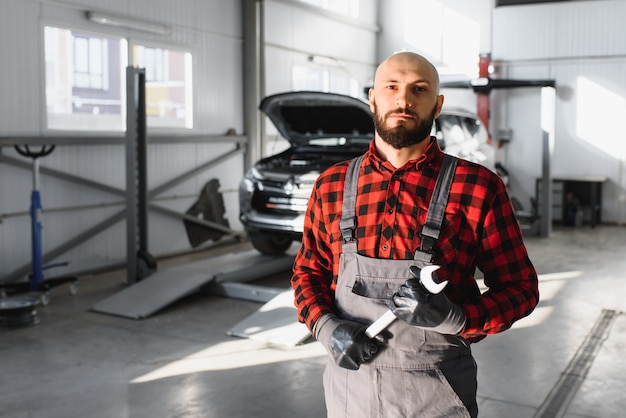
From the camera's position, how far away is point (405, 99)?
1.75m

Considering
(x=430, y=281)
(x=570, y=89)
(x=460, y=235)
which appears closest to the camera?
(x=430, y=281)

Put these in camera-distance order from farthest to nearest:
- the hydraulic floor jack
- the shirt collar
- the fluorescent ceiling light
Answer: the fluorescent ceiling light
the hydraulic floor jack
the shirt collar

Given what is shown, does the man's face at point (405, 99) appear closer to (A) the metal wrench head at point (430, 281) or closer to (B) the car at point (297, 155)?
(A) the metal wrench head at point (430, 281)

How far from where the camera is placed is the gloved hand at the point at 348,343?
1664 mm

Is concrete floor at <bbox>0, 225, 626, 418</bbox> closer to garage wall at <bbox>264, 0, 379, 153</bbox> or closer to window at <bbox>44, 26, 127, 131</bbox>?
window at <bbox>44, 26, 127, 131</bbox>

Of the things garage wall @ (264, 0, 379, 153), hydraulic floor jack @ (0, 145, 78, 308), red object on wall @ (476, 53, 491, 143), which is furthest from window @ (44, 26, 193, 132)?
red object on wall @ (476, 53, 491, 143)

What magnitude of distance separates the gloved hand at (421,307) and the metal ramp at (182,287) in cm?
Result: 483

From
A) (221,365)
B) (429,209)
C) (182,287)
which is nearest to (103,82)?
(182,287)

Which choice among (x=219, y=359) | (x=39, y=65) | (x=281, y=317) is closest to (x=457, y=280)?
(x=219, y=359)

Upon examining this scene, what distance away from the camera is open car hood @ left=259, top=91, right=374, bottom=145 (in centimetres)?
711

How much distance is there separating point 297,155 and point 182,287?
207 cm

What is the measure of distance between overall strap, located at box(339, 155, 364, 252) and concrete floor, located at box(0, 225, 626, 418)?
7.83 feet

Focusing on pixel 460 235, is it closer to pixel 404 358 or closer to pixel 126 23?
pixel 404 358

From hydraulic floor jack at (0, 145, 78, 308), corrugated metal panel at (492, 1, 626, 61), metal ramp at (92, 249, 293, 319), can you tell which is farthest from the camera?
corrugated metal panel at (492, 1, 626, 61)
